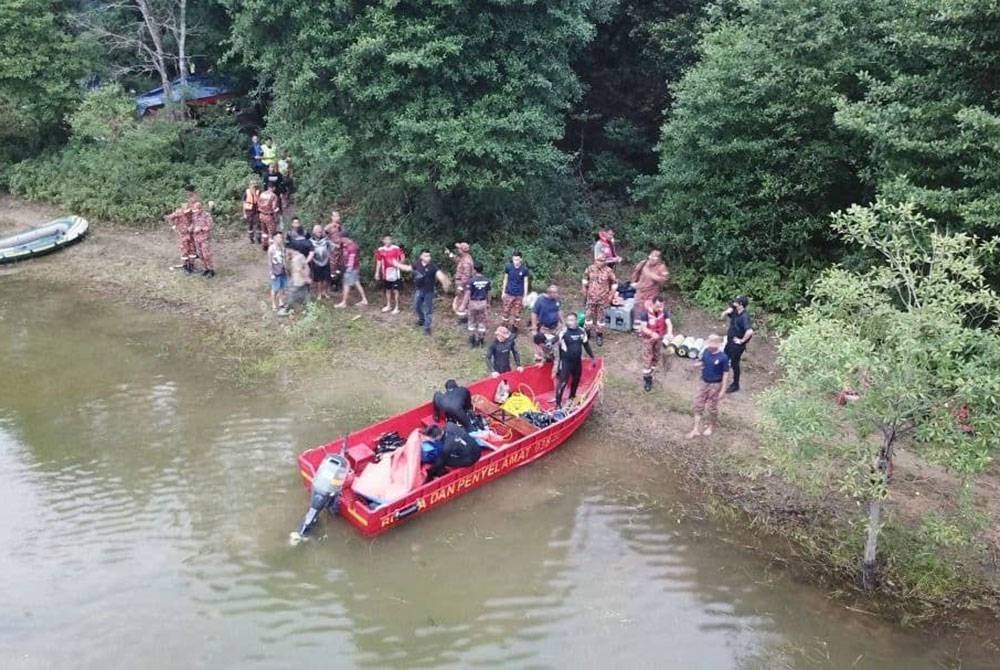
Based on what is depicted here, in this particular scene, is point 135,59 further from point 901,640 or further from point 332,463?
point 901,640

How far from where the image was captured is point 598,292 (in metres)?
14.6

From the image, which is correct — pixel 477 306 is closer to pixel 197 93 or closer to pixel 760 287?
pixel 760 287

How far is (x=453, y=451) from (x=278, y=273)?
22.2ft

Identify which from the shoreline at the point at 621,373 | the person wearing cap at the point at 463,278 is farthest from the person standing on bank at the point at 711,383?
the person wearing cap at the point at 463,278

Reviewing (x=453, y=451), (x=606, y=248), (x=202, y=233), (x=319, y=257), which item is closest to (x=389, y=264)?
(x=319, y=257)

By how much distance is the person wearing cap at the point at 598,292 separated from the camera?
14438 millimetres

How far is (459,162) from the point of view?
15.9 metres

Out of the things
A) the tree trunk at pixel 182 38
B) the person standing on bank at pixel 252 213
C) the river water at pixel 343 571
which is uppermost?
the tree trunk at pixel 182 38

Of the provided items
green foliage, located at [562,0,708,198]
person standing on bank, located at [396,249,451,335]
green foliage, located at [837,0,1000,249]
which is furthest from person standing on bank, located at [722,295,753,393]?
green foliage, located at [562,0,708,198]

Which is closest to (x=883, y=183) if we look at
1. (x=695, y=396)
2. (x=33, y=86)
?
(x=695, y=396)

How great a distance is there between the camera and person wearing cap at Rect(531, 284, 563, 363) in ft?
43.0

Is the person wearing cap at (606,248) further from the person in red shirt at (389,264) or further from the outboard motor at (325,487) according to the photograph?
the outboard motor at (325,487)

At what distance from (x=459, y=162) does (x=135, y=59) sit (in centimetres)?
1550

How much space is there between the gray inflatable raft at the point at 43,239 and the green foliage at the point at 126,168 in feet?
3.68
